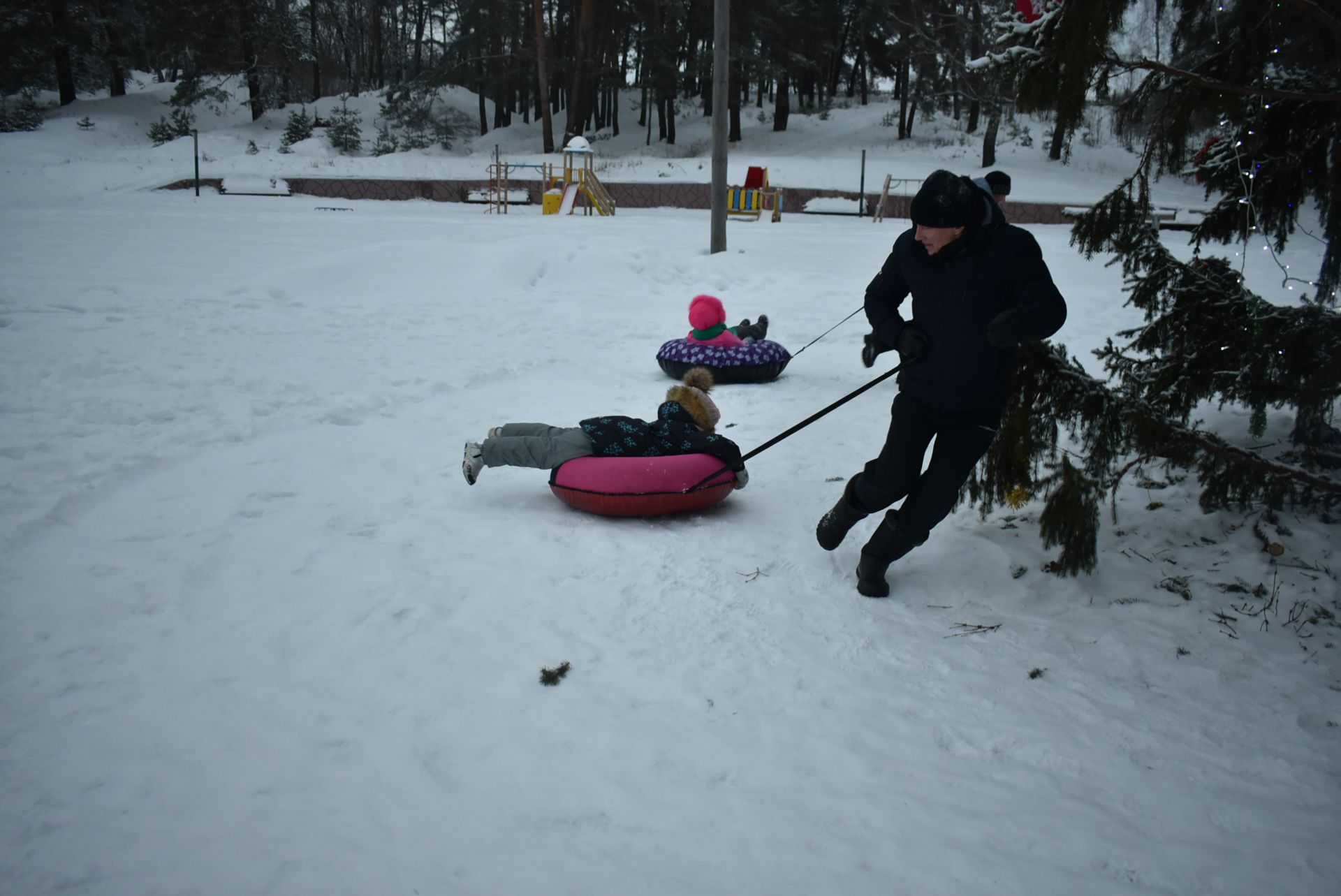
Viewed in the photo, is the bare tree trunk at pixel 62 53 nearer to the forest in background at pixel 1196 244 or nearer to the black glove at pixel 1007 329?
the forest in background at pixel 1196 244

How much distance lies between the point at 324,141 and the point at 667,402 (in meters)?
32.3

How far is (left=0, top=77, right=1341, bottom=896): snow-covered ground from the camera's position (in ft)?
Answer: 6.83

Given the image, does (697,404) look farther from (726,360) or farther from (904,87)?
(904,87)

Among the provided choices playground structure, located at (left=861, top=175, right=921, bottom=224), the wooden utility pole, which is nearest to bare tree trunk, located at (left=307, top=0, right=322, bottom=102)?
playground structure, located at (left=861, top=175, right=921, bottom=224)

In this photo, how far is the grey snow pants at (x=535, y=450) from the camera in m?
4.25

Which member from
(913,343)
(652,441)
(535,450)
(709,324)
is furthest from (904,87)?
(913,343)

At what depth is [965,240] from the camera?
10.4 ft

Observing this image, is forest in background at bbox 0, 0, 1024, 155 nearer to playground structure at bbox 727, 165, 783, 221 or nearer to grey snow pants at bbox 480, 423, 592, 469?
playground structure at bbox 727, 165, 783, 221

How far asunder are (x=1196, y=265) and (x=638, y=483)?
2523mm

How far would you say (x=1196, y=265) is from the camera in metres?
3.48

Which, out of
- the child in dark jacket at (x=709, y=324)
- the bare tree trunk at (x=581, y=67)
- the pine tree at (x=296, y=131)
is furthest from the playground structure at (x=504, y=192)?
the child in dark jacket at (x=709, y=324)

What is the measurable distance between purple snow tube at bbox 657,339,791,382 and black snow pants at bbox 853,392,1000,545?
11.4 ft

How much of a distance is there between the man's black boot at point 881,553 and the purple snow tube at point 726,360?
3.56 m

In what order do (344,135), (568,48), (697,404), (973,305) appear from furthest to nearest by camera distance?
(568,48), (344,135), (697,404), (973,305)
